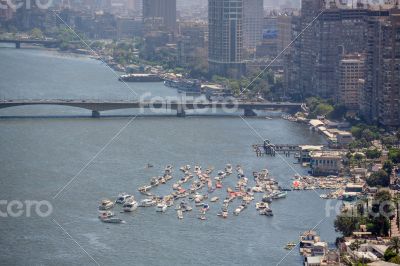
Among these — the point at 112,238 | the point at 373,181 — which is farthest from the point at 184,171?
the point at 112,238

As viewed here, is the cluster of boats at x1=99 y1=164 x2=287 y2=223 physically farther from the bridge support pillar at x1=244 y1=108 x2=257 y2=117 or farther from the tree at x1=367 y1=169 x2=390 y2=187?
the bridge support pillar at x1=244 y1=108 x2=257 y2=117

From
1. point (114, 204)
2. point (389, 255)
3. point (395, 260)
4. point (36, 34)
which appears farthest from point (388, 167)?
point (36, 34)

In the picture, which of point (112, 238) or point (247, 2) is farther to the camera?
point (247, 2)

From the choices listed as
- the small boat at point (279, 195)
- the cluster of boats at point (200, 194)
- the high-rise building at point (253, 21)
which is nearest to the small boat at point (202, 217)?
the cluster of boats at point (200, 194)

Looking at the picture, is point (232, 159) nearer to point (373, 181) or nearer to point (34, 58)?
point (373, 181)

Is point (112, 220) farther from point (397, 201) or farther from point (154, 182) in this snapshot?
point (397, 201)

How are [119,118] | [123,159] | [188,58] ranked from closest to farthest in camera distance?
[123,159] < [119,118] < [188,58]
